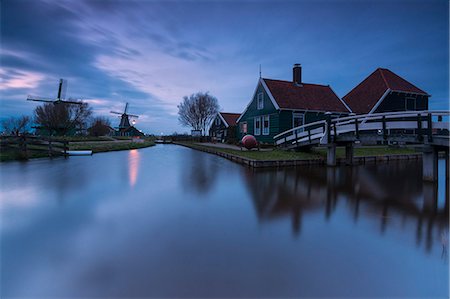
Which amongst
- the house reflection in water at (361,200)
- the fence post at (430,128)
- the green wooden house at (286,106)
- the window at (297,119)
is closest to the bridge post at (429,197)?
the house reflection in water at (361,200)

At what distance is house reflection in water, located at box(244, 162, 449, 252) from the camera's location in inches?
170

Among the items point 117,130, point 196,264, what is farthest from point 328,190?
point 117,130

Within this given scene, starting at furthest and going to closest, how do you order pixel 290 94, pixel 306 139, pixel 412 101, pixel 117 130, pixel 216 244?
pixel 117 130 < pixel 412 101 < pixel 290 94 < pixel 306 139 < pixel 216 244

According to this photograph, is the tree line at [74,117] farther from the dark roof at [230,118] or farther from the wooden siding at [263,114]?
the wooden siding at [263,114]

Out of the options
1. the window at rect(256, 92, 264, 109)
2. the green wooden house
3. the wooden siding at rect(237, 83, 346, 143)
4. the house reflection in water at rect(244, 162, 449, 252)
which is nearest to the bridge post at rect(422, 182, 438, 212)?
the house reflection in water at rect(244, 162, 449, 252)

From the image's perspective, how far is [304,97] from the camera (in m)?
20.0

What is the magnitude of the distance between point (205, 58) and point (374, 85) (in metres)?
16.9

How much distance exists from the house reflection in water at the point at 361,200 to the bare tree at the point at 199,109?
36.7 metres

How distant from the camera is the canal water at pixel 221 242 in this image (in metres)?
2.52

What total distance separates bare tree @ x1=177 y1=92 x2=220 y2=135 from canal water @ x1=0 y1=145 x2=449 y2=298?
38489 mm

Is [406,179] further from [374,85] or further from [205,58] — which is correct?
[205,58]

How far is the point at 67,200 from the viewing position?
5.53 m

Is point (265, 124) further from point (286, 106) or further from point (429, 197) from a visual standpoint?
point (429, 197)

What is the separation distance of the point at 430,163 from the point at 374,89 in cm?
1765
